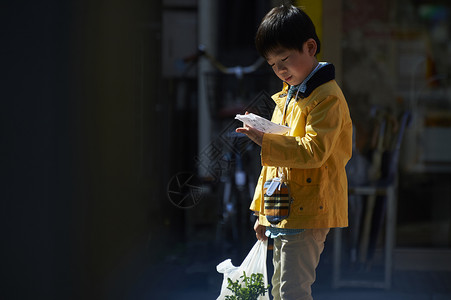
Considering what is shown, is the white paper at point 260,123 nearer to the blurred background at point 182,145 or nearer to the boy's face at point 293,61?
the boy's face at point 293,61

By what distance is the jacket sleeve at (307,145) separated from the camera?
212 centimetres

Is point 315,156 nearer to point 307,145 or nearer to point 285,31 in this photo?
point 307,145

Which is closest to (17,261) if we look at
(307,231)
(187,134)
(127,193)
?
(127,193)

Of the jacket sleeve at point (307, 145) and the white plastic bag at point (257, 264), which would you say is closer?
the jacket sleeve at point (307, 145)

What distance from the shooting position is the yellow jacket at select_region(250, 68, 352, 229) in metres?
2.13

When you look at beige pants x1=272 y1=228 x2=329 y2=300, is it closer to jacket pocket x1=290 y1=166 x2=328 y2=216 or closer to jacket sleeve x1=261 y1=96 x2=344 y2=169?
jacket pocket x1=290 y1=166 x2=328 y2=216

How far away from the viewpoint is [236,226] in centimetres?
421

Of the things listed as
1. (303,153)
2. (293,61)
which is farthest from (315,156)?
(293,61)

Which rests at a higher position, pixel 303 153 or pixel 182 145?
pixel 303 153

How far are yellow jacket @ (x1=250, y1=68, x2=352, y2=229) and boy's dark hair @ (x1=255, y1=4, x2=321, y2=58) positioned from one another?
0.21 meters

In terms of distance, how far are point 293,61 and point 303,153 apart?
15.9 inches

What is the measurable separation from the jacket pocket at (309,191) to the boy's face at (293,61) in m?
0.40

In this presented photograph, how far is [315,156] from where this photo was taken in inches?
83.9

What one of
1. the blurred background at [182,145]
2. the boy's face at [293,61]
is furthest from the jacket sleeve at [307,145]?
the blurred background at [182,145]
